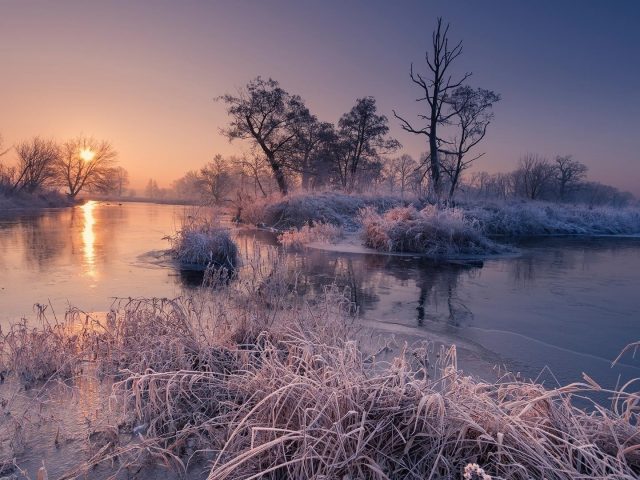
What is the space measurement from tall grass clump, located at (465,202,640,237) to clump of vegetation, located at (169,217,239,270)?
1139 cm

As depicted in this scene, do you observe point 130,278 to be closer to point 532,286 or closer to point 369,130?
point 532,286

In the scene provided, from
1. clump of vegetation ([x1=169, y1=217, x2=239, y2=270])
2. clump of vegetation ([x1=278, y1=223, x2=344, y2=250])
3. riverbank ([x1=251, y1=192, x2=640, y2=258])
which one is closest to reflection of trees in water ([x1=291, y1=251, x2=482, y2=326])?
riverbank ([x1=251, y1=192, x2=640, y2=258])

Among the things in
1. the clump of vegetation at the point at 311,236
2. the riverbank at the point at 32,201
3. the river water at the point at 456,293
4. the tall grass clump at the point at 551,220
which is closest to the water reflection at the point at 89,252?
the river water at the point at 456,293

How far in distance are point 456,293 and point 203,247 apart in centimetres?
572

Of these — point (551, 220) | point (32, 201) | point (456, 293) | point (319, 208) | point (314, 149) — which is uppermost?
point (314, 149)

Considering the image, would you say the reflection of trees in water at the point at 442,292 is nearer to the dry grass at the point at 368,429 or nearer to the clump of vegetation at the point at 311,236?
the dry grass at the point at 368,429

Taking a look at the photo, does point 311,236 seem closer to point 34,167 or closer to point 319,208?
point 319,208

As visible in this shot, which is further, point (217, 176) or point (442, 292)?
point (217, 176)

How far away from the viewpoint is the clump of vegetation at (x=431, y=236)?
445 inches

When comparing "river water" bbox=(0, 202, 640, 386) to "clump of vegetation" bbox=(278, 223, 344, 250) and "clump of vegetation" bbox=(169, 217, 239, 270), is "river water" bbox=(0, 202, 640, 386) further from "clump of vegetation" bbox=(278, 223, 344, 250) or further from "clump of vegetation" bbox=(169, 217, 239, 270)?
"clump of vegetation" bbox=(278, 223, 344, 250)

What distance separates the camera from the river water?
4328mm

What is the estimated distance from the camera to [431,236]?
1147cm

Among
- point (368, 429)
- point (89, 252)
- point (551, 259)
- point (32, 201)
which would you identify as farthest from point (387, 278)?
point (32, 201)

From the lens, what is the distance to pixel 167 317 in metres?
3.80
